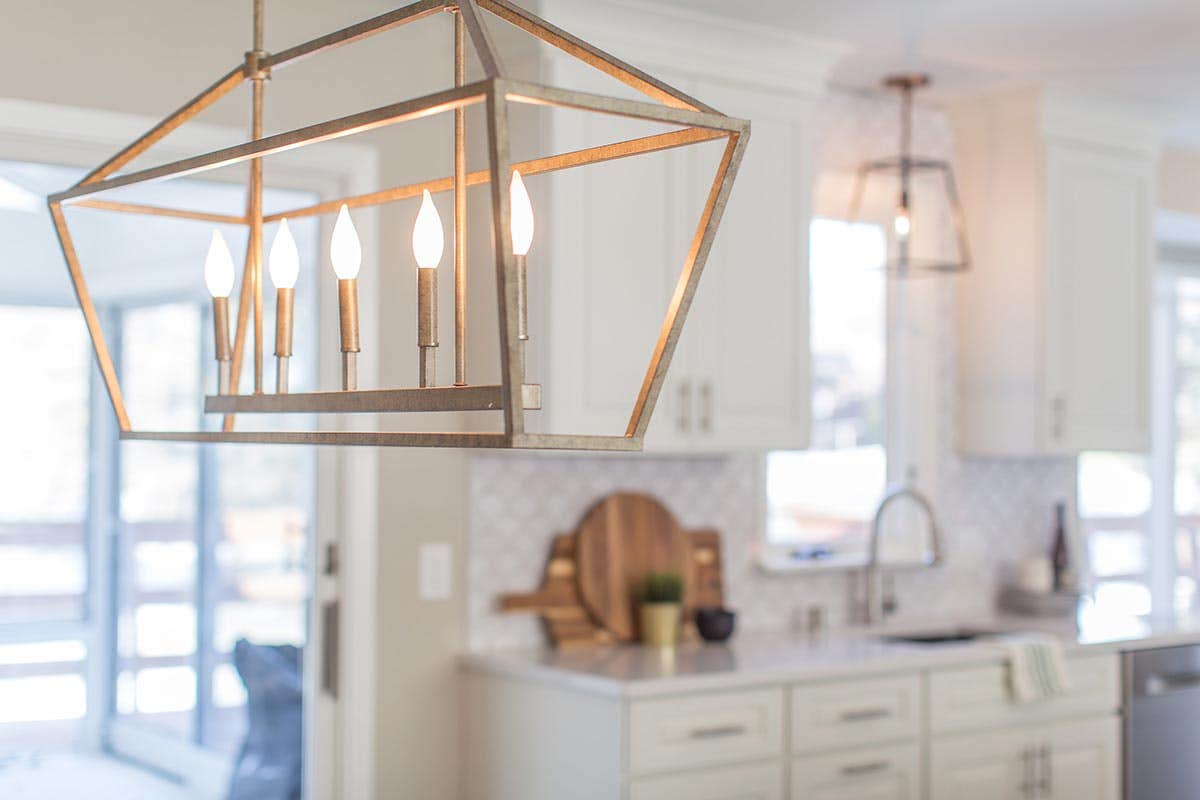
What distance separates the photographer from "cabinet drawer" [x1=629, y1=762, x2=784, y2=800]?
10.1 feet

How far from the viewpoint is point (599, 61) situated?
1.31 metres

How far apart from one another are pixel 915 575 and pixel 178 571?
231 cm

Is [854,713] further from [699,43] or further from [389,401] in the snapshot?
[389,401]

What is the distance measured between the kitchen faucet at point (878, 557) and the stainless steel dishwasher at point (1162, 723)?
0.62 m

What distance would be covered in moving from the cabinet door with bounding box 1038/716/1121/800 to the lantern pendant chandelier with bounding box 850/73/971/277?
1.32 m

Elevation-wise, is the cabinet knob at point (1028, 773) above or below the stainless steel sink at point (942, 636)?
below

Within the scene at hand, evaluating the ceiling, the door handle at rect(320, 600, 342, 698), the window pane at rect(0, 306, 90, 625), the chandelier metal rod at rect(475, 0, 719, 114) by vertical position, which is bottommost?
the door handle at rect(320, 600, 342, 698)

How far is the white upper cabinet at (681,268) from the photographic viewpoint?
10.9ft

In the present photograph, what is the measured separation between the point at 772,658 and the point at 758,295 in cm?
93

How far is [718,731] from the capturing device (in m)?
3.20

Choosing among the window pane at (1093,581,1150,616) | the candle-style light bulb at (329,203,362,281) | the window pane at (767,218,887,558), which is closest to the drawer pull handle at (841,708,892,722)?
the window pane at (767,218,887,558)

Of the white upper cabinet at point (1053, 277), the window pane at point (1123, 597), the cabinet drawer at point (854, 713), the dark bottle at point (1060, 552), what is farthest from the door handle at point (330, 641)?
the window pane at point (1123, 597)

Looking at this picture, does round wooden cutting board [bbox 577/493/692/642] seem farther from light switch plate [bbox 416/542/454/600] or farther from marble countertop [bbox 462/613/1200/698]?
light switch plate [bbox 416/542/454/600]

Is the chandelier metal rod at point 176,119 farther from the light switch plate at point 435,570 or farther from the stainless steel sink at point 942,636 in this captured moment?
the stainless steel sink at point 942,636
